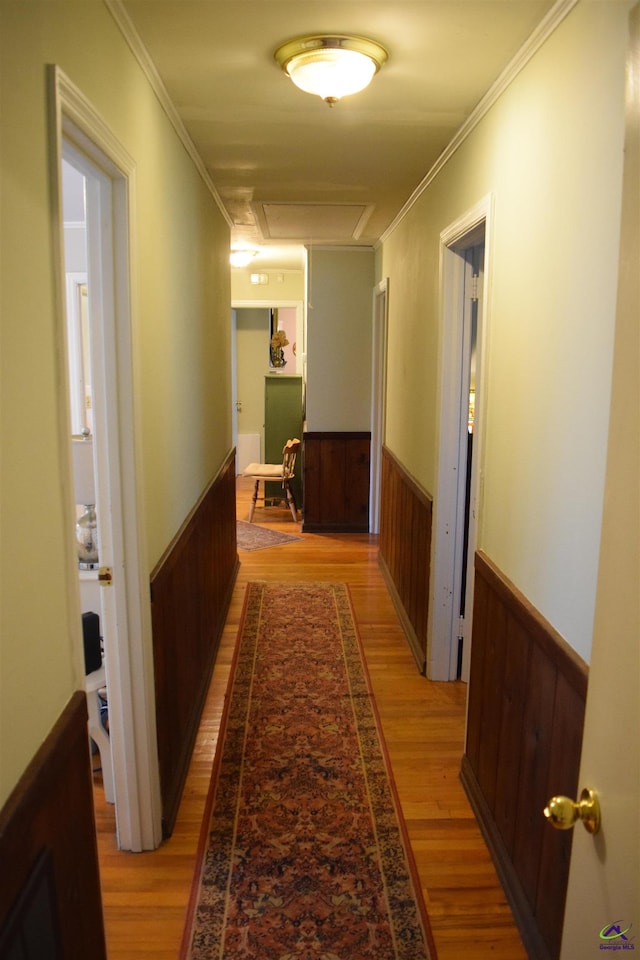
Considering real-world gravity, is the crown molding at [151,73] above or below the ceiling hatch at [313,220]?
below

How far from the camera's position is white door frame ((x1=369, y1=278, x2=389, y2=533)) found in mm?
5723

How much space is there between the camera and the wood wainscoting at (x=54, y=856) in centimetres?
107

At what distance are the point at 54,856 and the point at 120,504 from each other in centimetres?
98

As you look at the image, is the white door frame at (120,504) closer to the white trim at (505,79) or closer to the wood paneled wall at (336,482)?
the white trim at (505,79)

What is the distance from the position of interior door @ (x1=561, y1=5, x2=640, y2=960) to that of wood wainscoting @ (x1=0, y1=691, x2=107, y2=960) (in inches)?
32.5

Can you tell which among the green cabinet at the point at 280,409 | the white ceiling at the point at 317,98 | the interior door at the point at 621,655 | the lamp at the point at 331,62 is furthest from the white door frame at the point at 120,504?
the green cabinet at the point at 280,409

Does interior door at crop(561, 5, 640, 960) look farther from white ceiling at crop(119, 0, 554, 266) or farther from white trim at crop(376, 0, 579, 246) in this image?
white ceiling at crop(119, 0, 554, 266)

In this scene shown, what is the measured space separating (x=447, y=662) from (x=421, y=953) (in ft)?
5.44

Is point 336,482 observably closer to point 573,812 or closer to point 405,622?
point 405,622

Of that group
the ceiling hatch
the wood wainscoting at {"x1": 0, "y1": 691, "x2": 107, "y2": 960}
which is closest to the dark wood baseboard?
the wood wainscoting at {"x1": 0, "y1": 691, "x2": 107, "y2": 960}

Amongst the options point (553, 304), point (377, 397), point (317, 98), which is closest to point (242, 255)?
point (377, 397)

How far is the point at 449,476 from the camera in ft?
10.7
